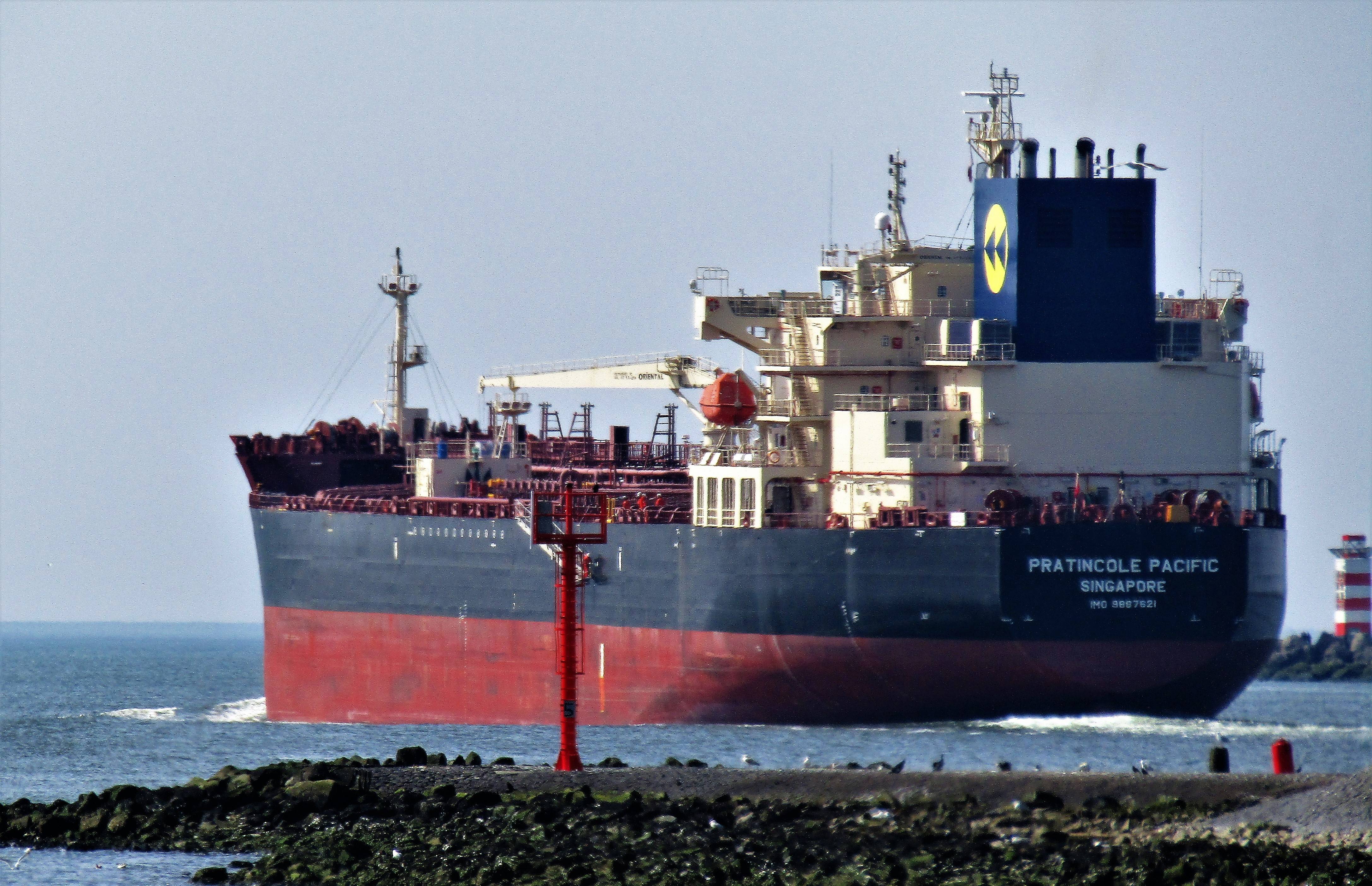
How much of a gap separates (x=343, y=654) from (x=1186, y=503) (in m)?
Result: 21.9

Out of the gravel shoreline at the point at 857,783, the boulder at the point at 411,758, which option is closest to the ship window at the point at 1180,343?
the gravel shoreline at the point at 857,783

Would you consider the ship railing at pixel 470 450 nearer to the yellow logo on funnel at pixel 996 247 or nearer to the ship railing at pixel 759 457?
the ship railing at pixel 759 457

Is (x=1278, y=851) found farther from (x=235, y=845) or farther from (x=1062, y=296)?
(x=1062, y=296)

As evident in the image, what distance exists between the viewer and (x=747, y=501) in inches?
1827

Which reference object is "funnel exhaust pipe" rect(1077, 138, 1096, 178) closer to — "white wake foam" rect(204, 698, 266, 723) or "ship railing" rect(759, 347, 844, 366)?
"ship railing" rect(759, 347, 844, 366)

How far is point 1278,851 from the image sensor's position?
25.3 m

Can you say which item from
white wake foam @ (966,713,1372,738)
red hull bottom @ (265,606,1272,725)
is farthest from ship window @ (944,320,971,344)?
white wake foam @ (966,713,1372,738)

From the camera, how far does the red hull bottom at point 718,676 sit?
42594 millimetres

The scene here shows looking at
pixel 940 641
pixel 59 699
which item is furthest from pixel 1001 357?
pixel 59 699

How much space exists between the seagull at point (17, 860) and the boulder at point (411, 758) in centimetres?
497

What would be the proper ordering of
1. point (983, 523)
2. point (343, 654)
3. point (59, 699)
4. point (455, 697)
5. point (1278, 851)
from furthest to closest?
point (59, 699), point (343, 654), point (455, 697), point (983, 523), point (1278, 851)

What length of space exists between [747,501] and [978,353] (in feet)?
18.3

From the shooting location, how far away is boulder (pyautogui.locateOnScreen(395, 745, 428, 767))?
32781 millimetres

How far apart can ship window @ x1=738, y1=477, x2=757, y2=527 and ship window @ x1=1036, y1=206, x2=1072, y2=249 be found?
7.21 m
